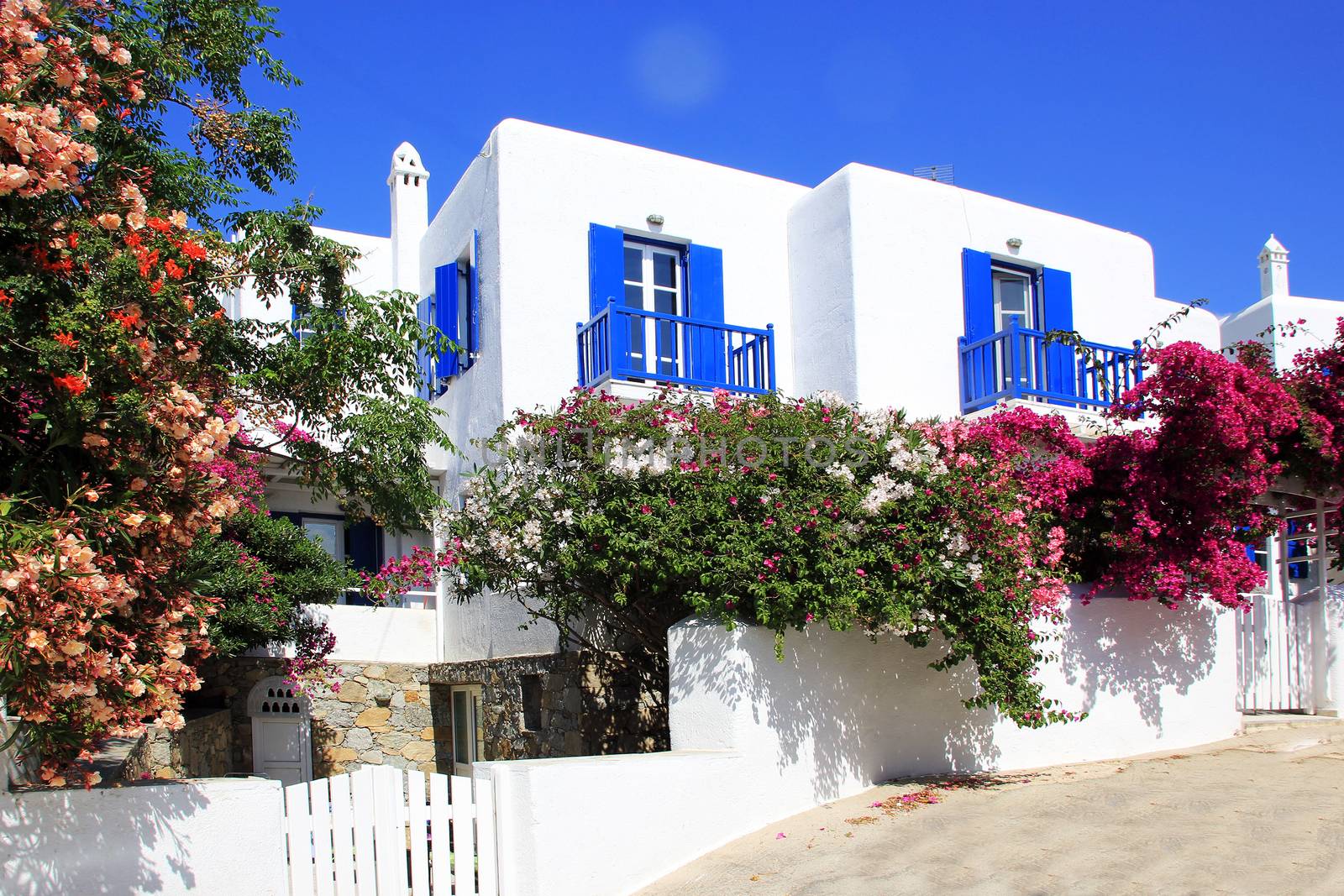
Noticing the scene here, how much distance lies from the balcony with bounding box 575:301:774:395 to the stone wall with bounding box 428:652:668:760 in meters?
2.92

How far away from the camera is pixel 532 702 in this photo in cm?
1164

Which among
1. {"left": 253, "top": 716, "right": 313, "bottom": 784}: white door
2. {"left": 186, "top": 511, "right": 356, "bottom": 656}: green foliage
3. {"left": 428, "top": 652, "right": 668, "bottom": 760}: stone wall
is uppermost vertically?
{"left": 186, "top": 511, "right": 356, "bottom": 656}: green foliage

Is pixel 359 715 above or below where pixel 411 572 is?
below

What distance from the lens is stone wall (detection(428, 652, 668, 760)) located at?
10508 millimetres

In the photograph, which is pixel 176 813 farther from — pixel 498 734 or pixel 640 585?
pixel 498 734

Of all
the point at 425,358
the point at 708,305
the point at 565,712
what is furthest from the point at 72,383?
the point at 425,358

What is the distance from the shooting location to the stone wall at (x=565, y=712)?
34.5ft

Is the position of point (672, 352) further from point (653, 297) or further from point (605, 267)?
point (605, 267)

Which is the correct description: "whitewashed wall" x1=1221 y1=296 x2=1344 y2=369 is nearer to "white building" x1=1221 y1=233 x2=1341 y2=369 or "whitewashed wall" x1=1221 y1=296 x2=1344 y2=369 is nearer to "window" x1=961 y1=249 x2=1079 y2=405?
"white building" x1=1221 y1=233 x2=1341 y2=369

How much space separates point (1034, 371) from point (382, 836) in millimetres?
9109

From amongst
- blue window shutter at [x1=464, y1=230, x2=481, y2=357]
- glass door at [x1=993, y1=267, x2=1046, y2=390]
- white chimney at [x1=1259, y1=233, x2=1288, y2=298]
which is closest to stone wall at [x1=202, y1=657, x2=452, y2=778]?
blue window shutter at [x1=464, y1=230, x2=481, y2=357]

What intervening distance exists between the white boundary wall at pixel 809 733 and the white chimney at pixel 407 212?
9.13 meters

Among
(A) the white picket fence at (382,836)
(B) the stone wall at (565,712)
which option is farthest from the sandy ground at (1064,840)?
(B) the stone wall at (565,712)

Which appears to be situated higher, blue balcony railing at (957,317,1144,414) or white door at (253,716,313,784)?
blue balcony railing at (957,317,1144,414)
